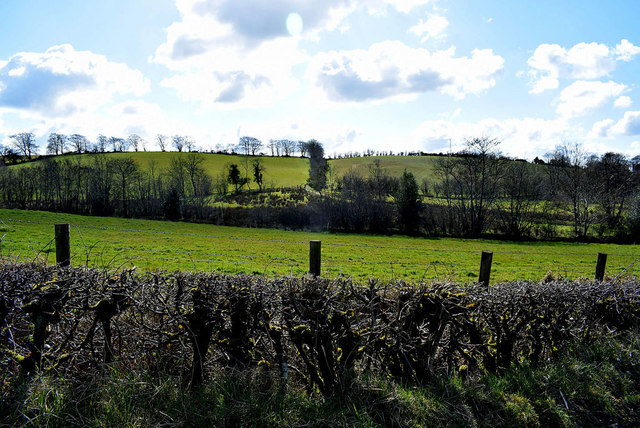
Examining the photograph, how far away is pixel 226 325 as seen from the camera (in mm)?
3436

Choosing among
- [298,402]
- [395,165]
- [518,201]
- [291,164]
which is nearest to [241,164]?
[291,164]

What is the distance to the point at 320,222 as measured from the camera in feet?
164

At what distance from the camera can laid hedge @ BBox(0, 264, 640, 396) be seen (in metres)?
3.26

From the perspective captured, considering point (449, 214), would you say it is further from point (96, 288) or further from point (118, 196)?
point (118, 196)

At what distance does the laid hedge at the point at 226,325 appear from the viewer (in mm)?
3264

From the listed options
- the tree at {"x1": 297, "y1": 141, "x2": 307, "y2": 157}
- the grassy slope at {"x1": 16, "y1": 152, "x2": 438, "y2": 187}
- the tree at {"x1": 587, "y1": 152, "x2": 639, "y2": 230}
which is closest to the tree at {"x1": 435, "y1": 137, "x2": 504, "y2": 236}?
the tree at {"x1": 587, "y1": 152, "x2": 639, "y2": 230}

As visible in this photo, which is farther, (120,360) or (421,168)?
(421,168)

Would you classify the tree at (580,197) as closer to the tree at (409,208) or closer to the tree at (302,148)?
the tree at (409,208)

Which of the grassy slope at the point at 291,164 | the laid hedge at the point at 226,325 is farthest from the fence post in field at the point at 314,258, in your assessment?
the grassy slope at the point at 291,164

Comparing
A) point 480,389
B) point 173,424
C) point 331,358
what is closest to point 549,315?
point 480,389

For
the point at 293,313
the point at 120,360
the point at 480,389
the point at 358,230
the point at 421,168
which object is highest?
the point at 421,168

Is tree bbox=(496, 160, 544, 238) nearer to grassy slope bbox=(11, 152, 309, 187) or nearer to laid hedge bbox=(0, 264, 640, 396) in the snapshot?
grassy slope bbox=(11, 152, 309, 187)

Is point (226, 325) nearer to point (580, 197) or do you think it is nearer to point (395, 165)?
point (580, 197)

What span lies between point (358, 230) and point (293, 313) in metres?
46.8
